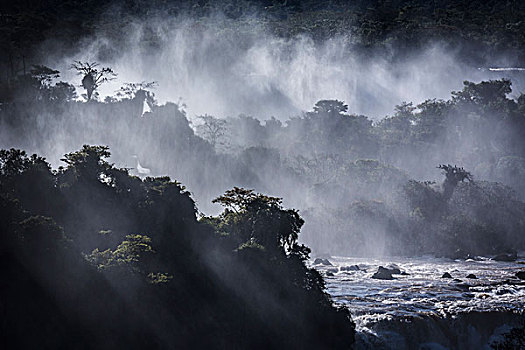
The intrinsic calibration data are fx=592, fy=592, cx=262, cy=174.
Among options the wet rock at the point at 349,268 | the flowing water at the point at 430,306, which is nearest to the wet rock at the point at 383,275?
the flowing water at the point at 430,306

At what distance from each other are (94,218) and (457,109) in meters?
118

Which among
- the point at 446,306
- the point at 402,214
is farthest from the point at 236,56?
the point at 446,306

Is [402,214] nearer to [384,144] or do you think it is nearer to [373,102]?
[384,144]

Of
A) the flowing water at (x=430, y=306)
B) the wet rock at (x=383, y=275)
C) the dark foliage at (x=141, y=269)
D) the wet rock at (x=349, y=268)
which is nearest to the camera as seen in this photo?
the dark foliage at (x=141, y=269)

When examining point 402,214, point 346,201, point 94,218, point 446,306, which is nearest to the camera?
point 94,218

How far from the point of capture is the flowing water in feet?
136

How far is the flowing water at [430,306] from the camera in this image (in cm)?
4134

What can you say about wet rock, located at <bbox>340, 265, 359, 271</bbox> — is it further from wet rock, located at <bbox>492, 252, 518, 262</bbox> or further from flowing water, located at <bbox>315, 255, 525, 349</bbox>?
wet rock, located at <bbox>492, 252, 518, 262</bbox>

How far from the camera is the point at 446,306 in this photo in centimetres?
4634

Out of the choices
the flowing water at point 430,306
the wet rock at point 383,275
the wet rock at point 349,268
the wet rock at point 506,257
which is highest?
the wet rock at point 506,257

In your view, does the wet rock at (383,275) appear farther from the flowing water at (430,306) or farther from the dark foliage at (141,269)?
the dark foliage at (141,269)

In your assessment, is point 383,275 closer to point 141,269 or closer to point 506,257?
point 506,257

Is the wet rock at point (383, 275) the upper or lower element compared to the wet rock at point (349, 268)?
lower

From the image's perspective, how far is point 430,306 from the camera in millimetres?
46500
